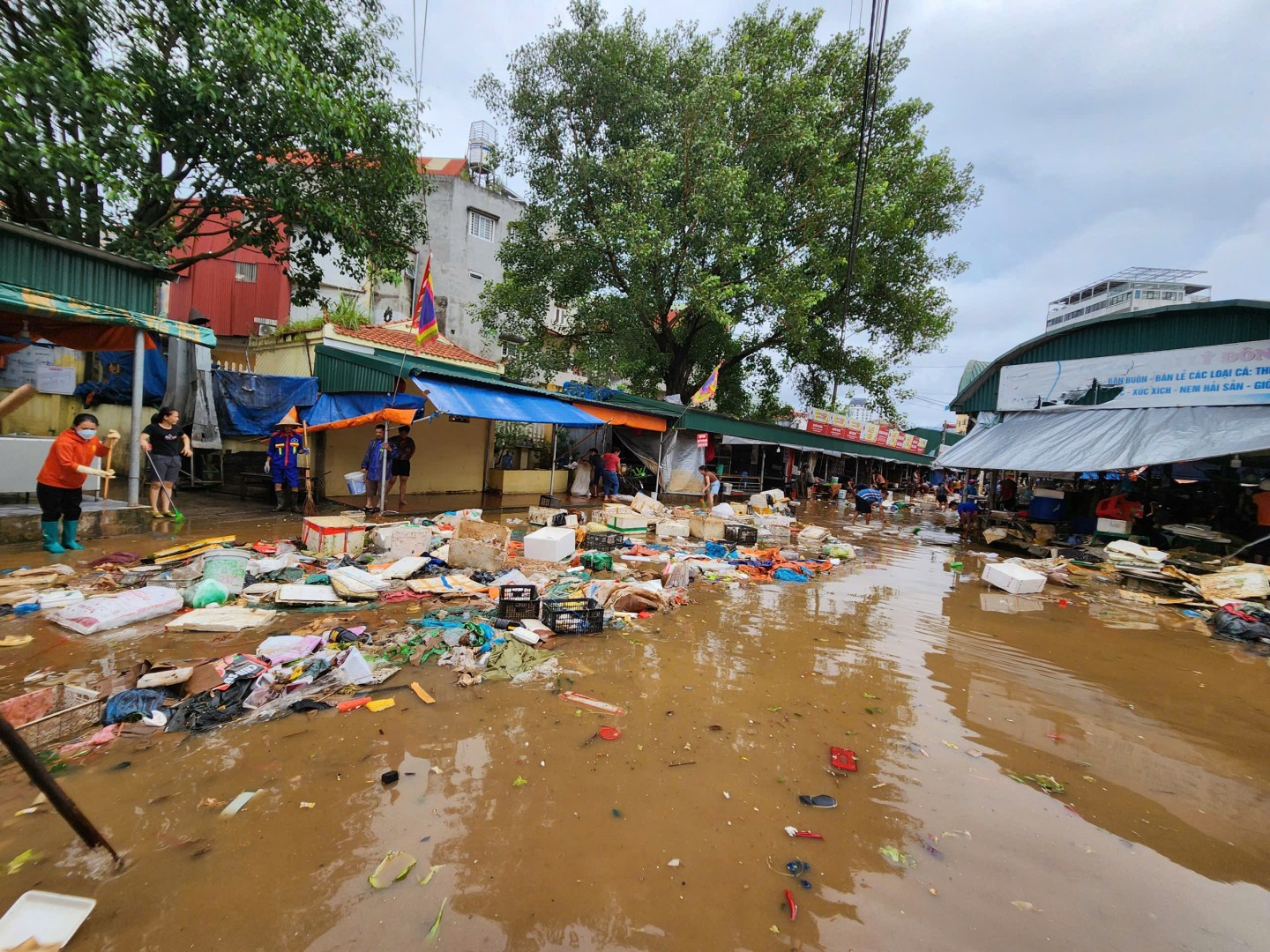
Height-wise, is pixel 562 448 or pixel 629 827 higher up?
pixel 562 448

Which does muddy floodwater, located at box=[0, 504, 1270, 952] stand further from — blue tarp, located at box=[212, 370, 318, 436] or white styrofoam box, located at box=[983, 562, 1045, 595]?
blue tarp, located at box=[212, 370, 318, 436]

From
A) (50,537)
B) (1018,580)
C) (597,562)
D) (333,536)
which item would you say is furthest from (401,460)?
(1018,580)

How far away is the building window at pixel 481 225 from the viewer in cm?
2434

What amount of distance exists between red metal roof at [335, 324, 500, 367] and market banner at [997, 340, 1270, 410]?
15890mm

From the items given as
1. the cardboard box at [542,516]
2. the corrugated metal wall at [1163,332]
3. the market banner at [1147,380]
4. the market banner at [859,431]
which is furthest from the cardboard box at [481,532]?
the market banner at [859,431]

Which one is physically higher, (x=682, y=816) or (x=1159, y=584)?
(x=1159, y=584)

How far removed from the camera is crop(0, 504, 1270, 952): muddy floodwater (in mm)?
2146

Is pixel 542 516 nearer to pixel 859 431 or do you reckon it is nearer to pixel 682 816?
pixel 682 816

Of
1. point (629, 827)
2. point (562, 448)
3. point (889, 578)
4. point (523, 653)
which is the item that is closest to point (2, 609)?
point (523, 653)

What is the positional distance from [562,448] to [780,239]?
986 centimetres

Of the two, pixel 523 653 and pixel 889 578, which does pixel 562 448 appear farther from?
pixel 523 653

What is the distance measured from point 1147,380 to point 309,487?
1797cm

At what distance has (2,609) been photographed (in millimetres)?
4734

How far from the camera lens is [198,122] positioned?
9.34 meters
